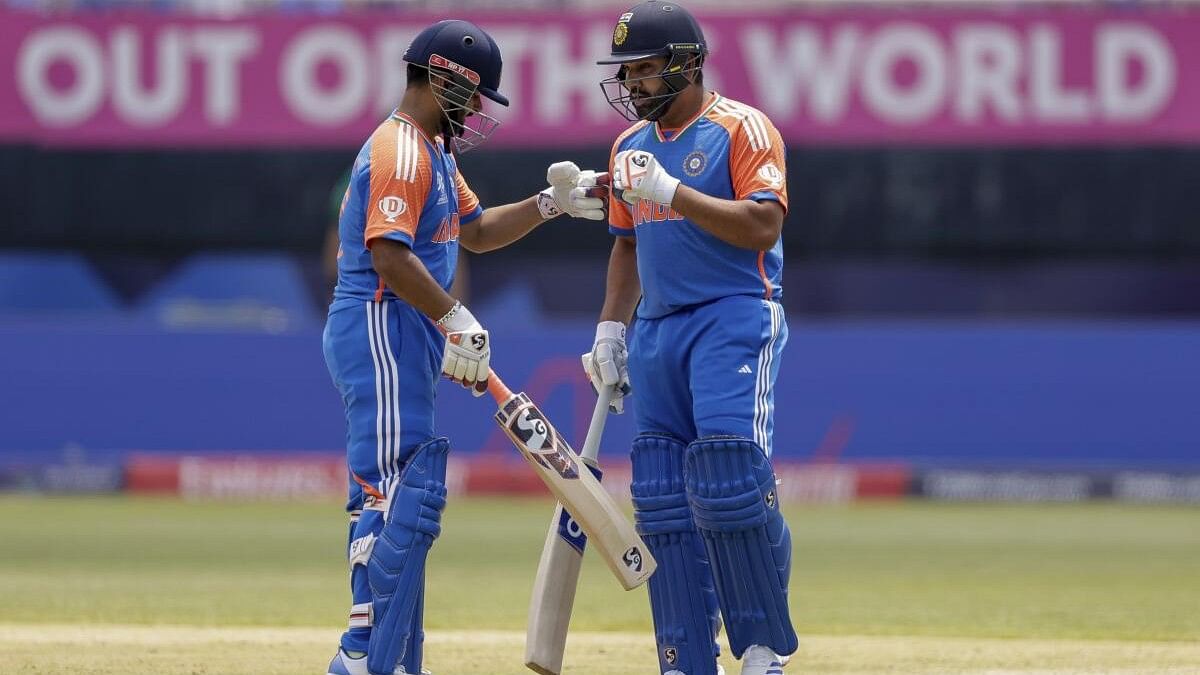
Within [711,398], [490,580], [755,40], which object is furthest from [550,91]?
[711,398]

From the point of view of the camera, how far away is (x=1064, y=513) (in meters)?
13.4

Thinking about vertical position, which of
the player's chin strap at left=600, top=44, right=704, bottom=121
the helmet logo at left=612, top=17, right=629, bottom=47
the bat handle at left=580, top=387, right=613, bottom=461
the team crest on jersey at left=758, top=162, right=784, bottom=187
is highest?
the helmet logo at left=612, top=17, right=629, bottom=47

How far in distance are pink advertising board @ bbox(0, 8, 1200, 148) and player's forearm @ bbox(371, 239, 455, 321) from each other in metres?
9.59

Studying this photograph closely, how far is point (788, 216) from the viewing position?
14.4m

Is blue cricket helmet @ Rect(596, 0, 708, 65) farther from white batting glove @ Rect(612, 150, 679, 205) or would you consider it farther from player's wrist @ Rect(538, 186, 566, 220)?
player's wrist @ Rect(538, 186, 566, 220)

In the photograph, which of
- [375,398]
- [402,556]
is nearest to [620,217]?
[375,398]

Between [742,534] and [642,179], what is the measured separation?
38.8 inches

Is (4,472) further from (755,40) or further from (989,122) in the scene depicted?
(989,122)

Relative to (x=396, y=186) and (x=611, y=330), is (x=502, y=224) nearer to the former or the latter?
(x=611, y=330)

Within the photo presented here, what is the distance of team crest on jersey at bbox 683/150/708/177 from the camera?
4973 millimetres

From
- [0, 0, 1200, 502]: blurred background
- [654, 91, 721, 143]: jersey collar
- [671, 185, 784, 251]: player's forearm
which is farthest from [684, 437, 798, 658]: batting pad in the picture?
[0, 0, 1200, 502]: blurred background

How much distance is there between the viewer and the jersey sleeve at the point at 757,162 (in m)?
4.85

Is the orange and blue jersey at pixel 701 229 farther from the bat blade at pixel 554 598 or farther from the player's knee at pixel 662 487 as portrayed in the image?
the bat blade at pixel 554 598

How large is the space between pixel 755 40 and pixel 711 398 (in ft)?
32.4
